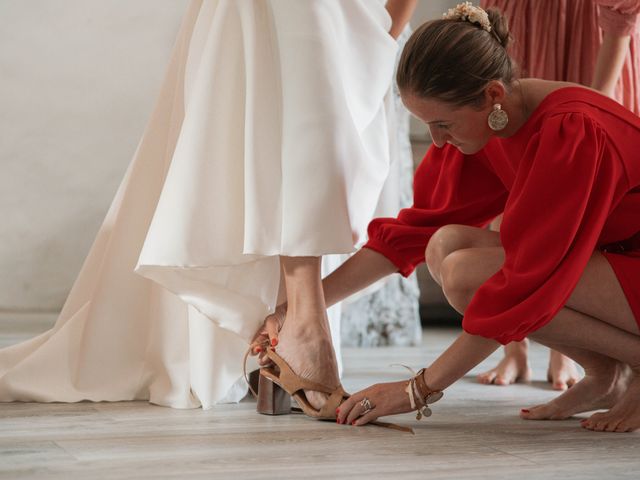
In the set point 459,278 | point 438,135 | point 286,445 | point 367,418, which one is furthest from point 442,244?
point 286,445

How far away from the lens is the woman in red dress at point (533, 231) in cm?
145

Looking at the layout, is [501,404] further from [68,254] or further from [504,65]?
[68,254]

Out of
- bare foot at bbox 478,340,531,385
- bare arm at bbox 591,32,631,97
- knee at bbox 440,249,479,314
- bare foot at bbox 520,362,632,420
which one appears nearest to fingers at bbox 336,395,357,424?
knee at bbox 440,249,479,314

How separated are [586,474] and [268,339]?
0.69 meters

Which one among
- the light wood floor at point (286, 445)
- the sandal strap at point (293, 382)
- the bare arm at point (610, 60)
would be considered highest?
the bare arm at point (610, 60)

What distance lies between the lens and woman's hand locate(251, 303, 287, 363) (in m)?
1.75

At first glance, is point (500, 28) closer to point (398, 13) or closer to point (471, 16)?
point (471, 16)

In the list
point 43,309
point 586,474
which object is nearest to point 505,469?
point 586,474

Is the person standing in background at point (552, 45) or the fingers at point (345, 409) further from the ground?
the person standing in background at point (552, 45)

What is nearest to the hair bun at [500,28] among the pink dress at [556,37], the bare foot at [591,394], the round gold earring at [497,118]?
the round gold earring at [497,118]

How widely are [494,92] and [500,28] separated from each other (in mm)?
119

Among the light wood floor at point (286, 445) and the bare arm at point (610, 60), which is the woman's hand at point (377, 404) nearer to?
the light wood floor at point (286, 445)

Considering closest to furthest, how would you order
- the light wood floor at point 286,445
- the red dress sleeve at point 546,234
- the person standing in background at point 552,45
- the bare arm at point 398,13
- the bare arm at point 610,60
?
the light wood floor at point 286,445, the red dress sleeve at point 546,234, the bare arm at point 398,13, the bare arm at point 610,60, the person standing in background at point 552,45

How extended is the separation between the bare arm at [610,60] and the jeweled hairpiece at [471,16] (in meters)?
0.83
